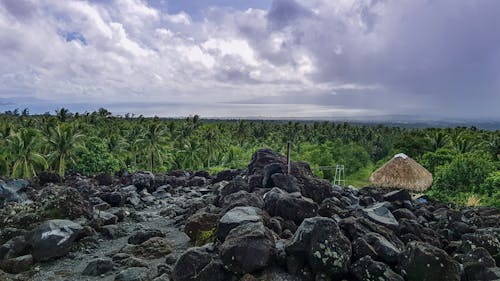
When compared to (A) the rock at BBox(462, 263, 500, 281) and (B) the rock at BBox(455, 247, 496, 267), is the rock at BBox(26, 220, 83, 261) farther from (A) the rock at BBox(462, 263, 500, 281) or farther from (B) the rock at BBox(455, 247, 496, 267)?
(B) the rock at BBox(455, 247, 496, 267)

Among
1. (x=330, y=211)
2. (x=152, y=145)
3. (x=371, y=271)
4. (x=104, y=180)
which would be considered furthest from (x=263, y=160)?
(x=152, y=145)

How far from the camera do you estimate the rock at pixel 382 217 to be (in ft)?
46.6

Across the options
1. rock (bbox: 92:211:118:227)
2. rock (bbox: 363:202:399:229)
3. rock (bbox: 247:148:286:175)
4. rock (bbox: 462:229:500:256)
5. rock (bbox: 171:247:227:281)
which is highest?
rock (bbox: 247:148:286:175)

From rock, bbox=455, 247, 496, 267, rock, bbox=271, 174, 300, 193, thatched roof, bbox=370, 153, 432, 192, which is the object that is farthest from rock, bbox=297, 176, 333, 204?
rock, bbox=455, 247, 496, 267

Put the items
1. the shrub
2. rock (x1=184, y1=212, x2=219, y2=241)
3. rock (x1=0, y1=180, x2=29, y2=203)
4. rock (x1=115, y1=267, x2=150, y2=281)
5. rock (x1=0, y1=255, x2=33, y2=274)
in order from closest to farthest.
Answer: rock (x1=115, y1=267, x2=150, y2=281), rock (x1=0, y1=255, x2=33, y2=274), rock (x1=184, y1=212, x2=219, y2=241), rock (x1=0, y1=180, x2=29, y2=203), the shrub

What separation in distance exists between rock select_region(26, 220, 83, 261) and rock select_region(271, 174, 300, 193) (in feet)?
29.4

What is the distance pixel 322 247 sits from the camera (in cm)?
1030

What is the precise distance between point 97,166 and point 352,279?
1600 inches

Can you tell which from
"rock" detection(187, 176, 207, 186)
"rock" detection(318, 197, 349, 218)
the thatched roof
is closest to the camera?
"rock" detection(318, 197, 349, 218)

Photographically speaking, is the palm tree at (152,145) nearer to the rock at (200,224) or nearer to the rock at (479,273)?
the rock at (200,224)

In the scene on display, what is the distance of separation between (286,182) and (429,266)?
9.30 m

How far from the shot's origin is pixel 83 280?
13125mm

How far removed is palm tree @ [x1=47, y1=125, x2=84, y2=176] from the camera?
41406 millimetres

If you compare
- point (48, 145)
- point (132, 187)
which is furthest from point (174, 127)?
point (132, 187)
